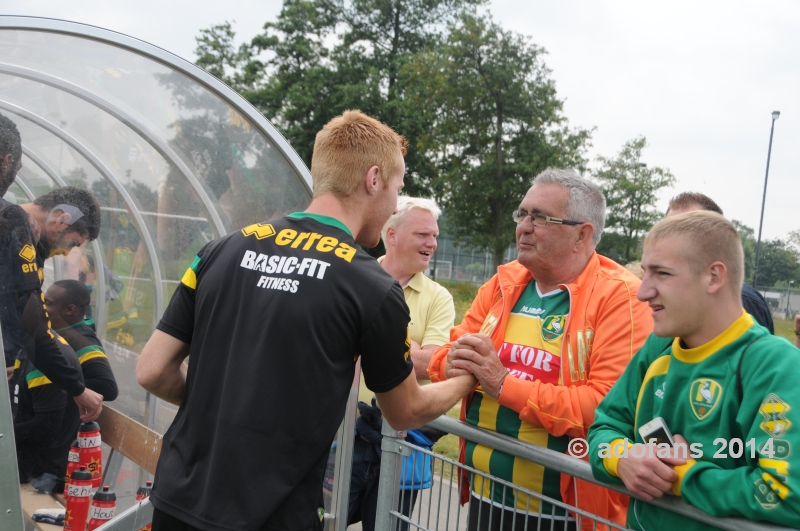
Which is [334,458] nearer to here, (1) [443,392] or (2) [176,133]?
(1) [443,392]

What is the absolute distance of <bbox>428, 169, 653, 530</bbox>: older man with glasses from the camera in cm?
251

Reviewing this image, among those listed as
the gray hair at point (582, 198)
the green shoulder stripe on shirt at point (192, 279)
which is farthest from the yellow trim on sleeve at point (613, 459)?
the green shoulder stripe on shirt at point (192, 279)

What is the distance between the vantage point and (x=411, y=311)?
3971 millimetres

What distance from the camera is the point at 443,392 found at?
238 cm

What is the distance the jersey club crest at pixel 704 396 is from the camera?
194 cm

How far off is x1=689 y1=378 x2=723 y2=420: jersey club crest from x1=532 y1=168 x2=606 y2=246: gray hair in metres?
1.03

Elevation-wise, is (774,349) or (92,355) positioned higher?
(774,349)

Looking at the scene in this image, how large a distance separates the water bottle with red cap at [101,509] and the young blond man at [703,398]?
8.37ft

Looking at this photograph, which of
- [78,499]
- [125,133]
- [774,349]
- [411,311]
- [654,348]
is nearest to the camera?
[774,349]

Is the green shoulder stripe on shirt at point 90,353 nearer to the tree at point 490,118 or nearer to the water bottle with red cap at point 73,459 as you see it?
the water bottle with red cap at point 73,459

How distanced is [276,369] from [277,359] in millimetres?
29

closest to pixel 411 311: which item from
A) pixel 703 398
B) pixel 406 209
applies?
pixel 406 209

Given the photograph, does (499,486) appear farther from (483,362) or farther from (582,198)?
(582,198)

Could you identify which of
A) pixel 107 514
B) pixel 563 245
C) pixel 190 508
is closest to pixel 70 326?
pixel 107 514
